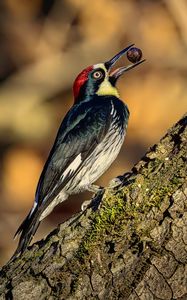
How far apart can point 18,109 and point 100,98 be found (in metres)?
2.95

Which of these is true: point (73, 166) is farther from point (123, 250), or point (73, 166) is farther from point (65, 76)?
point (65, 76)

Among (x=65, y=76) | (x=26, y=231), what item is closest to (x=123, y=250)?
(x=26, y=231)

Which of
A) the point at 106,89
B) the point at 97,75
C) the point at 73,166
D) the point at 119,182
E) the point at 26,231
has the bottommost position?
the point at 119,182

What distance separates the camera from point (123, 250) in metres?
3.45

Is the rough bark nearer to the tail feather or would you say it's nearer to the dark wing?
the tail feather

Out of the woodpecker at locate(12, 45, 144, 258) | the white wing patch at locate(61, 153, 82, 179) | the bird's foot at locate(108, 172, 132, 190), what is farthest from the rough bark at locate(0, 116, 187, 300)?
the white wing patch at locate(61, 153, 82, 179)

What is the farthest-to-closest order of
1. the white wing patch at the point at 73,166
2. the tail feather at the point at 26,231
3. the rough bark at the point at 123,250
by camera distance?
the white wing patch at the point at 73,166 → the tail feather at the point at 26,231 → the rough bark at the point at 123,250

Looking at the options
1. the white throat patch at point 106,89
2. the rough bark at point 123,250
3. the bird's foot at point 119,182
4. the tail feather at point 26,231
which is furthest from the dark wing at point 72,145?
the rough bark at point 123,250

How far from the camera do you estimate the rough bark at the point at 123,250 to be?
3.37m

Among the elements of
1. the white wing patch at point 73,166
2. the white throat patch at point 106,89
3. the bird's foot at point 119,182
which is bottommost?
the bird's foot at point 119,182

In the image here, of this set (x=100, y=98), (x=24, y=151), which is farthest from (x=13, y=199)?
(x=100, y=98)

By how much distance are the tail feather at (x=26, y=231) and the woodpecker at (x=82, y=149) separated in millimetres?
104

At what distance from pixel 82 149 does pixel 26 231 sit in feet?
3.48

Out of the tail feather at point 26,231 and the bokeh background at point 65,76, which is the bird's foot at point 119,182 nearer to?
the tail feather at point 26,231
